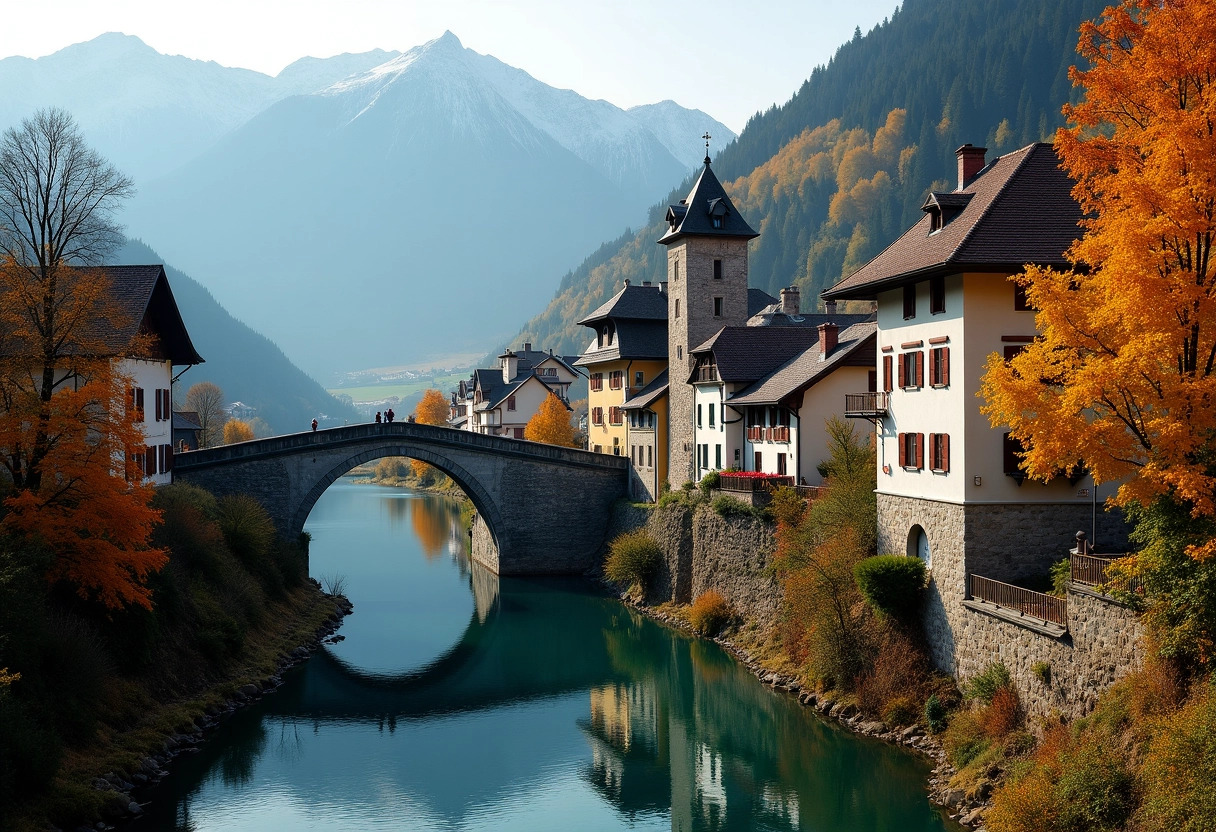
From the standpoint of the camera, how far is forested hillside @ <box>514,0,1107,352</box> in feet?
427

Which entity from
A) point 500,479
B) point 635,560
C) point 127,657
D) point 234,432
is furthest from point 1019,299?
point 234,432

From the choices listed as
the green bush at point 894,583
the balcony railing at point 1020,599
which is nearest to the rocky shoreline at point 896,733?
the green bush at point 894,583

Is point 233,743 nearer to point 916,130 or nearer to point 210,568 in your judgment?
point 210,568

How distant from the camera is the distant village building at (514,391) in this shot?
87.9 meters

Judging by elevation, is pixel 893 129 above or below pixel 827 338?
above

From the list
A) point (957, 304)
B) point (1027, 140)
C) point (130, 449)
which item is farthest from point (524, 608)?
Result: point (1027, 140)

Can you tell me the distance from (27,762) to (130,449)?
900 centimetres

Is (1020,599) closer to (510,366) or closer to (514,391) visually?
(514,391)

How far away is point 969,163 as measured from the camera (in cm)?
3069

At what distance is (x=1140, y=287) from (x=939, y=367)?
8781 mm

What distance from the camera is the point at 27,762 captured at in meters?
20.7

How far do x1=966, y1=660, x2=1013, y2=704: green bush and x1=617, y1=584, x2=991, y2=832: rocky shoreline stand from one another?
159 centimetres

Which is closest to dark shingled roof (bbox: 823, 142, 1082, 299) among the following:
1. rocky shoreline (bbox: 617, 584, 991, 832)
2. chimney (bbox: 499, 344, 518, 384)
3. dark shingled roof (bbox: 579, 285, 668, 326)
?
rocky shoreline (bbox: 617, 584, 991, 832)

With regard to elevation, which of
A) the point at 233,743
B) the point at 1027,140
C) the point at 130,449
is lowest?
the point at 233,743
